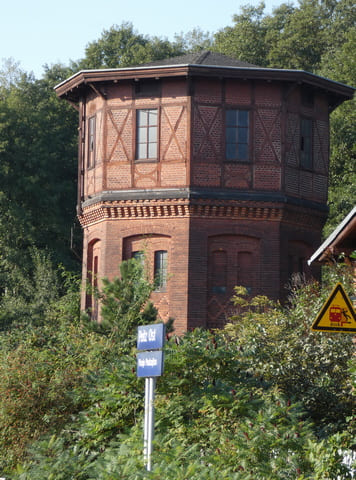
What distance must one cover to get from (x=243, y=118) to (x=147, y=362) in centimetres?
1773

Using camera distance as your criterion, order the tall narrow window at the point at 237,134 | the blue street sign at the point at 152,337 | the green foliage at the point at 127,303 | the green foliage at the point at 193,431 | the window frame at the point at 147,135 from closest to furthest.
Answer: the green foliage at the point at 193,431
the blue street sign at the point at 152,337
the green foliage at the point at 127,303
the tall narrow window at the point at 237,134
the window frame at the point at 147,135

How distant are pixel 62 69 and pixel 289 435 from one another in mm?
39290

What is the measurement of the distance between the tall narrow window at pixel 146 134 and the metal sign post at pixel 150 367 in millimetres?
Answer: 16995

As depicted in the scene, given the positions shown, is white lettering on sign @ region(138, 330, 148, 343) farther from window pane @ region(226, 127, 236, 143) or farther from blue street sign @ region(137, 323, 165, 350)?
window pane @ region(226, 127, 236, 143)

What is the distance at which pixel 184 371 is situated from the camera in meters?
14.3

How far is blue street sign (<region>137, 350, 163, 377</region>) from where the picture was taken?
1153cm

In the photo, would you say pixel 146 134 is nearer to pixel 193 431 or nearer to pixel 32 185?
pixel 32 185

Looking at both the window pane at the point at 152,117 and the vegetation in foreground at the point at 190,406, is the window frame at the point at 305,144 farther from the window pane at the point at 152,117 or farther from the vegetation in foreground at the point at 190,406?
the vegetation in foreground at the point at 190,406

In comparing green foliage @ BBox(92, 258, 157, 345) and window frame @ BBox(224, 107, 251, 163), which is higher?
window frame @ BBox(224, 107, 251, 163)

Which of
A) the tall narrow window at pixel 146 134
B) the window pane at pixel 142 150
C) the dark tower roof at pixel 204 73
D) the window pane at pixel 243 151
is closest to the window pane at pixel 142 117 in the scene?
the tall narrow window at pixel 146 134

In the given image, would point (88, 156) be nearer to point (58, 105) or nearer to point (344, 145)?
point (344, 145)

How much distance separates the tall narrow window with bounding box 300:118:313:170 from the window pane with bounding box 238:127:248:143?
199 centimetres

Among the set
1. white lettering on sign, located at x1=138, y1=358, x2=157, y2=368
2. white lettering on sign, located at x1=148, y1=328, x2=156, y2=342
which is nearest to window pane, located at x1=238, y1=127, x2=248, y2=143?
white lettering on sign, located at x1=148, y1=328, x2=156, y2=342

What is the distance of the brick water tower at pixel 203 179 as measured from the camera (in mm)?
27953
